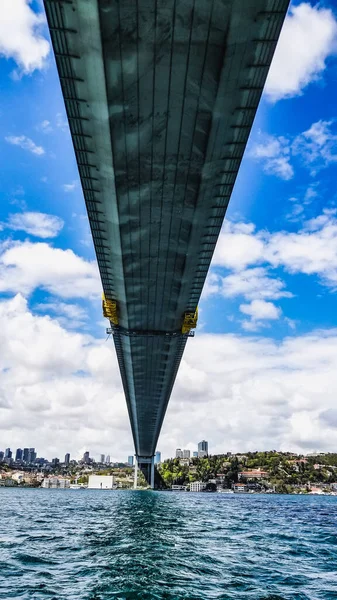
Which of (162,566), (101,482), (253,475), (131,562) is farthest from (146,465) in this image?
(162,566)

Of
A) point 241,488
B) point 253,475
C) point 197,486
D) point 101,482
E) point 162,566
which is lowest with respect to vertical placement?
point 241,488

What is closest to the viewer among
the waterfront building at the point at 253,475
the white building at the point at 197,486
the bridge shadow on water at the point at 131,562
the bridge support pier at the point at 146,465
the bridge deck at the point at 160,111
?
the bridge shadow on water at the point at 131,562

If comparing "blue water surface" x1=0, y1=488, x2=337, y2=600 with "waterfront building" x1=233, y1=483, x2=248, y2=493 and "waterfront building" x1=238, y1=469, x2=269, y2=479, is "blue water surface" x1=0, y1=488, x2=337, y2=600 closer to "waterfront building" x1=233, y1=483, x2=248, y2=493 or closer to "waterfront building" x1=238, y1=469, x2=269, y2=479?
"waterfront building" x1=233, y1=483, x2=248, y2=493

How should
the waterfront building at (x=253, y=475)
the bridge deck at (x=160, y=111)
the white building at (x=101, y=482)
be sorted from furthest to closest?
the waterfront building at (x=253, y=475)
the white building at (x=101, y=482)
the bridge deck at (x=160, y=111)

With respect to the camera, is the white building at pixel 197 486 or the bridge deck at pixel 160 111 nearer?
the bridge deck at pixel 160 111

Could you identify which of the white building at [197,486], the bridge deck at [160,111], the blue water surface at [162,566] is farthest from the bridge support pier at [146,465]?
the bridge deck at [160,111]

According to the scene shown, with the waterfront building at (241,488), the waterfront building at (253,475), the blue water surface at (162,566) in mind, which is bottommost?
the waterfront building at (241,488)

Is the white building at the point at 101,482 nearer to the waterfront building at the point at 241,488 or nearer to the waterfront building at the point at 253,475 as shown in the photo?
the waterfront building at the point at 241,488

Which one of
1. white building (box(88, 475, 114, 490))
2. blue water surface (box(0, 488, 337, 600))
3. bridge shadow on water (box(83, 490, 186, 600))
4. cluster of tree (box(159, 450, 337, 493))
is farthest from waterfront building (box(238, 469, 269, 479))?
bridge shadow on water (box(83, 490, 186, 600))

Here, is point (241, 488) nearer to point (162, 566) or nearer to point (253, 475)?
point (253, 475)

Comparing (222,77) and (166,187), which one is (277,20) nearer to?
(222,77)
